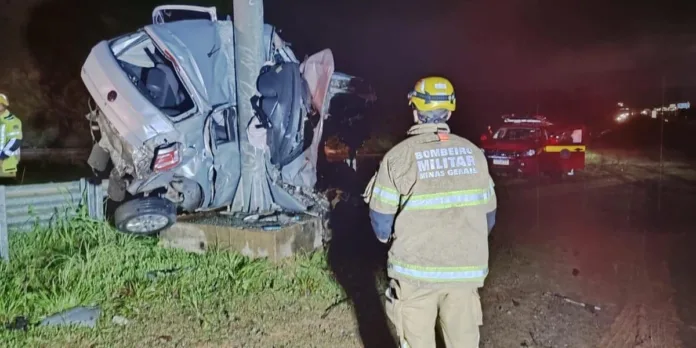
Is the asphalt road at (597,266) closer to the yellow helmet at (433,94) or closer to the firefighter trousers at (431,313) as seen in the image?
the firefighter trousers at (431,313)

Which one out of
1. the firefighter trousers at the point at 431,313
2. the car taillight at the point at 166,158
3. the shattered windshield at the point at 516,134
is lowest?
the firefighter trousers at the point at 431,313

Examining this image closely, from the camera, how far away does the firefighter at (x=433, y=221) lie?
2.64 meters

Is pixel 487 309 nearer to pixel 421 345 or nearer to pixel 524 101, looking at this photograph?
pixel 421 345

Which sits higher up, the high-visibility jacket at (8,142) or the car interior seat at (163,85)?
the car interior seat at (163,85)

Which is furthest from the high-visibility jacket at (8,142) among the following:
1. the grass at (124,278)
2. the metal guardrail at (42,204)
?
the grass at (124,278)

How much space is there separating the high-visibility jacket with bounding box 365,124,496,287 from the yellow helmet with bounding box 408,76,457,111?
113 millimetres

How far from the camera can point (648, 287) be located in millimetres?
5258

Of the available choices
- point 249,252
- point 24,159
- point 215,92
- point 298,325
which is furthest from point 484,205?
point 24,159

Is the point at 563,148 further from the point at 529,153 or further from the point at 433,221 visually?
the point at 433,221

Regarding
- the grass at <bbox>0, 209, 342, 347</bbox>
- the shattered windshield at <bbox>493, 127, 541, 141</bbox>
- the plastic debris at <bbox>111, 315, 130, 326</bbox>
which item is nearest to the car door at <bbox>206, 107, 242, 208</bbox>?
the grass at <bbox>0, 209, 342, 347</bbox>

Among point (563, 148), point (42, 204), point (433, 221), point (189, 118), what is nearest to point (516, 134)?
point (563, 148)

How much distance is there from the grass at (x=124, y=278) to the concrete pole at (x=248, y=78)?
946 millimetres

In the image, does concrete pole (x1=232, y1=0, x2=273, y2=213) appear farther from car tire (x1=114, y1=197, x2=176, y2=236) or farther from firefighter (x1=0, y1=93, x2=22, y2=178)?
firefighter (x1=0, y1=93, x2=22, y2=178)

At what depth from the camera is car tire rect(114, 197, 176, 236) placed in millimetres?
5074
